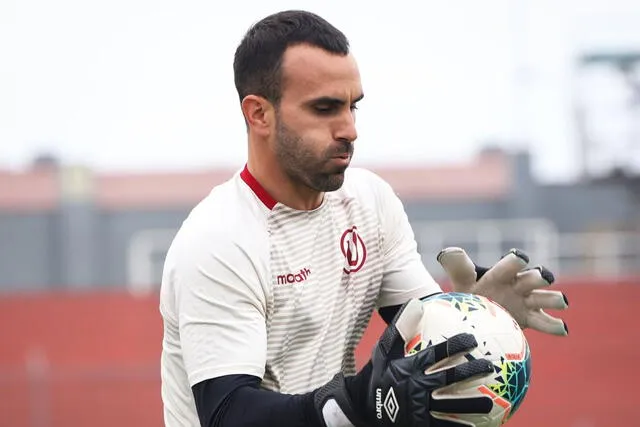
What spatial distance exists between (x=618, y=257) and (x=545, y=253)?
4.81 feet

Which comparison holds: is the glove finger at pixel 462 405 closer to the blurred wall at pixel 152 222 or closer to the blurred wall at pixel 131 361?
the blurred wall at pixel 131 361

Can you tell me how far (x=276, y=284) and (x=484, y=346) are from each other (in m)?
0.74

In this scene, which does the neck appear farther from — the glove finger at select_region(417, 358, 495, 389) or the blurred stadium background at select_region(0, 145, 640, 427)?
the blurred stadium background at select_region(0, 145, 640, 427)

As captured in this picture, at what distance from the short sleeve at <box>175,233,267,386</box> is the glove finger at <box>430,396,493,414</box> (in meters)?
0.68

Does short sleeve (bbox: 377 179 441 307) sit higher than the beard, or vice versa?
the beard

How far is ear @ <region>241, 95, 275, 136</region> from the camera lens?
4.58 meters

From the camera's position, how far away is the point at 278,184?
465cm

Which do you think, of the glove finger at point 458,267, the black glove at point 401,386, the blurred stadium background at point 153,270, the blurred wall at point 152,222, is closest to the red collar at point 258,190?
the glove finger at point 458,267

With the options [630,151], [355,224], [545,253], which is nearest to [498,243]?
[545,253]

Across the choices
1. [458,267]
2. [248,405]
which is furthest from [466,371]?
[458,267]

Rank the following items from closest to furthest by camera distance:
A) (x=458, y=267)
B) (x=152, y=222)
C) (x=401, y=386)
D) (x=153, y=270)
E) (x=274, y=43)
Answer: (x=401, y=386), (x=274, y=43), (x=458, y=267), (x=153, y=270), (x=152, y=222)

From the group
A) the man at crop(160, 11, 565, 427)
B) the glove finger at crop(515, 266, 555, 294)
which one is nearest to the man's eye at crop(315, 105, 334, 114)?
the man at crop(160, 11, 565, 427)

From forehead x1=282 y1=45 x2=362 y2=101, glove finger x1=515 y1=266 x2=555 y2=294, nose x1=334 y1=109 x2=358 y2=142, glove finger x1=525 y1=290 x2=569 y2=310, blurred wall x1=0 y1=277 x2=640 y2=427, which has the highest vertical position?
forehead x1=282 y1=45 x2=362 y2=101

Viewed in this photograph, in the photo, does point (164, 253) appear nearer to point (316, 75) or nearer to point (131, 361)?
point (131, 361)
